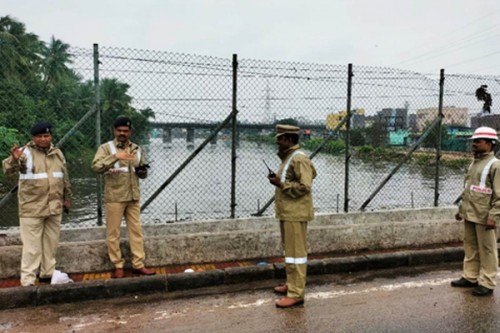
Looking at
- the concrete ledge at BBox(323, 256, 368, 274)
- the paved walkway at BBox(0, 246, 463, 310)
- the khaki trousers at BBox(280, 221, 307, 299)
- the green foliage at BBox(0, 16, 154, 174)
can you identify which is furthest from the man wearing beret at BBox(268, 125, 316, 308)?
the green foliage at BBox(0, 16, 154, 174)

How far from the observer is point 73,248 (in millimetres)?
5207

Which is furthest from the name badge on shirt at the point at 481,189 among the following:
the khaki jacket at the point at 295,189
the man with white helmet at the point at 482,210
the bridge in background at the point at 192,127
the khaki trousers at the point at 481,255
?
the bridge in background at the point at 192,127

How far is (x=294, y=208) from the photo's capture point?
14.6 feet

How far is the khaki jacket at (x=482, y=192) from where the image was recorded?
463 cm

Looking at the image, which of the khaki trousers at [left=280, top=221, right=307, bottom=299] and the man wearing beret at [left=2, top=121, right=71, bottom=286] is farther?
the man wearing beret at [left=2, top=121, right=71, bottom=286]

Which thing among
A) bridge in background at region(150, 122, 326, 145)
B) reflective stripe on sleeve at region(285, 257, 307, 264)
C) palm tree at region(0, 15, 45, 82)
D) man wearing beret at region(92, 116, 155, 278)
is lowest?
reflective stripe on sleeve at region(285, 257, 307, 264)

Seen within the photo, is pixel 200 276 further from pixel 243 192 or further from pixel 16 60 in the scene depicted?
pixel 243 192

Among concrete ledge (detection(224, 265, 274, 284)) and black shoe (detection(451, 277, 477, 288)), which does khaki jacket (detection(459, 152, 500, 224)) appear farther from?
concrete ledge (detection(224, 265, 274, 284))

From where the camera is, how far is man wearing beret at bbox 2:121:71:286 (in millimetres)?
4645

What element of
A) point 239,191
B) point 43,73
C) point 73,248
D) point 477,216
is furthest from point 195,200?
point 477,216

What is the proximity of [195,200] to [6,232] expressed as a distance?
550 inches

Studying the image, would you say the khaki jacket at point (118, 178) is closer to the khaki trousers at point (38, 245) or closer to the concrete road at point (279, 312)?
the khaki trousers at point (38, 245)

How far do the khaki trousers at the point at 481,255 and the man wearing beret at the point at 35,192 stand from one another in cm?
481

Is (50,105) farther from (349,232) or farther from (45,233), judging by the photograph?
(349,232)
